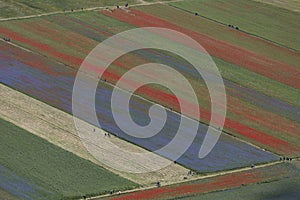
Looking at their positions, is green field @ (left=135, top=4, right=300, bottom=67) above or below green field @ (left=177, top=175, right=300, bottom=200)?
above

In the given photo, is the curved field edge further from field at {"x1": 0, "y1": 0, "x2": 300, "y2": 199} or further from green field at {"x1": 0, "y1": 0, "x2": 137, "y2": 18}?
green field at {"x1": 0, "y1": 0, "x2": 137, "y2": 18}

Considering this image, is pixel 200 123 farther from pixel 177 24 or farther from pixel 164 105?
pixel 177 24

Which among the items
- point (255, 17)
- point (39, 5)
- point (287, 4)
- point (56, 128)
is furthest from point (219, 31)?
point (56, 128)

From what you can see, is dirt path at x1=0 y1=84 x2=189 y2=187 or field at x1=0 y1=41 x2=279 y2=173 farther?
field at x1=0 y1=41 x2=279 y2=173

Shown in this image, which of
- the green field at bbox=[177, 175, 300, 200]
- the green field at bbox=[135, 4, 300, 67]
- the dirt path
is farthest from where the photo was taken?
the green field at bbox=[135, 4, 300, 67]

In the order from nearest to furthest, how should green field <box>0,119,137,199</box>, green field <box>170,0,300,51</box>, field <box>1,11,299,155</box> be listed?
green field <box>0,119,137,199</box>, field <box>1,11,299,155</box>, green field <box>170,0,300,51</box>

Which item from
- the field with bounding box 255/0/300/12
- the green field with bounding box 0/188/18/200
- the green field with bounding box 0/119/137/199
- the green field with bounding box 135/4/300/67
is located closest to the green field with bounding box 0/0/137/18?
the green field with bounding box 135/4/300/67

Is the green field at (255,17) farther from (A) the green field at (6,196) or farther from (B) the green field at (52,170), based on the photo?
(A) the green field at (6,196)

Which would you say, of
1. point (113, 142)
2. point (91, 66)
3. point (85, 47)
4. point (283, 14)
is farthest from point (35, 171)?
point (283, 14)
